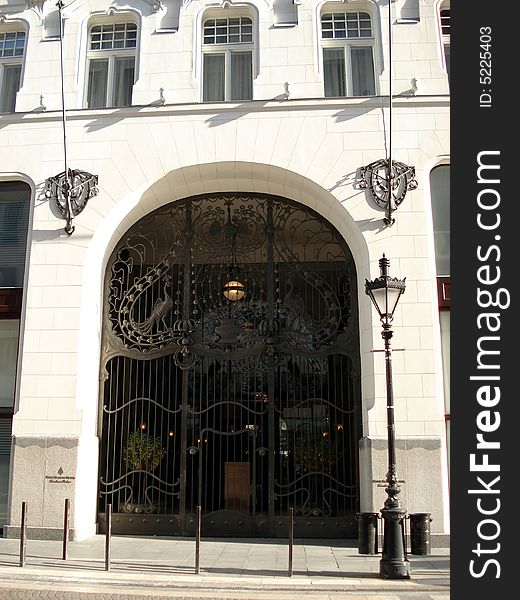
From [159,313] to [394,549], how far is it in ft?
26.6

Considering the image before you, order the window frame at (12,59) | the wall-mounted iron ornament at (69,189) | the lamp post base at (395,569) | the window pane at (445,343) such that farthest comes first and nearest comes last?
the window frame at (12,59) → the wall-mounted iron ornament at (69,189) → the window pane at (445,343) → the lamp post base at (395,569)

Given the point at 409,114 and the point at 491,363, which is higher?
the point at 409,114

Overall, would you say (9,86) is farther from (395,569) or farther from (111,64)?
(395,569)

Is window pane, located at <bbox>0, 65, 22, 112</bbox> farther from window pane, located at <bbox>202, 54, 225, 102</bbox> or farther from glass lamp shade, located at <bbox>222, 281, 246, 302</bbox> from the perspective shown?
glass lamp shade, located at <bbox>222, 281, 246, 302</bbox>

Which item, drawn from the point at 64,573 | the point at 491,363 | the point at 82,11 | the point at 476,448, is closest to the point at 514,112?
the point at 491,363

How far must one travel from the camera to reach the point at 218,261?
15.8 metres

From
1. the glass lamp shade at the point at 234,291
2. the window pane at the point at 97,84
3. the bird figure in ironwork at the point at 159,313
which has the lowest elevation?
the bird figure in ironwork at the point at 159,313

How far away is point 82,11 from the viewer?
54.4ft

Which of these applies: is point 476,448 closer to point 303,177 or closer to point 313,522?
point 313,522

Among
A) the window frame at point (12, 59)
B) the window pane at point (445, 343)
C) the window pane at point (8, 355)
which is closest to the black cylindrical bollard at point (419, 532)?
the window pane at point (445, 343)

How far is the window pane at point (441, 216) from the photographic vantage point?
14.7 metres

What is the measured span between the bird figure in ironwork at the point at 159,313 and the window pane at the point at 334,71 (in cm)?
645

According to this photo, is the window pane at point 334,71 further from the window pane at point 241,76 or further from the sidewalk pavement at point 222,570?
the sidewalk pavement at point 222,570

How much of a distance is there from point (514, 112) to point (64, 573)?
9.37 meters
